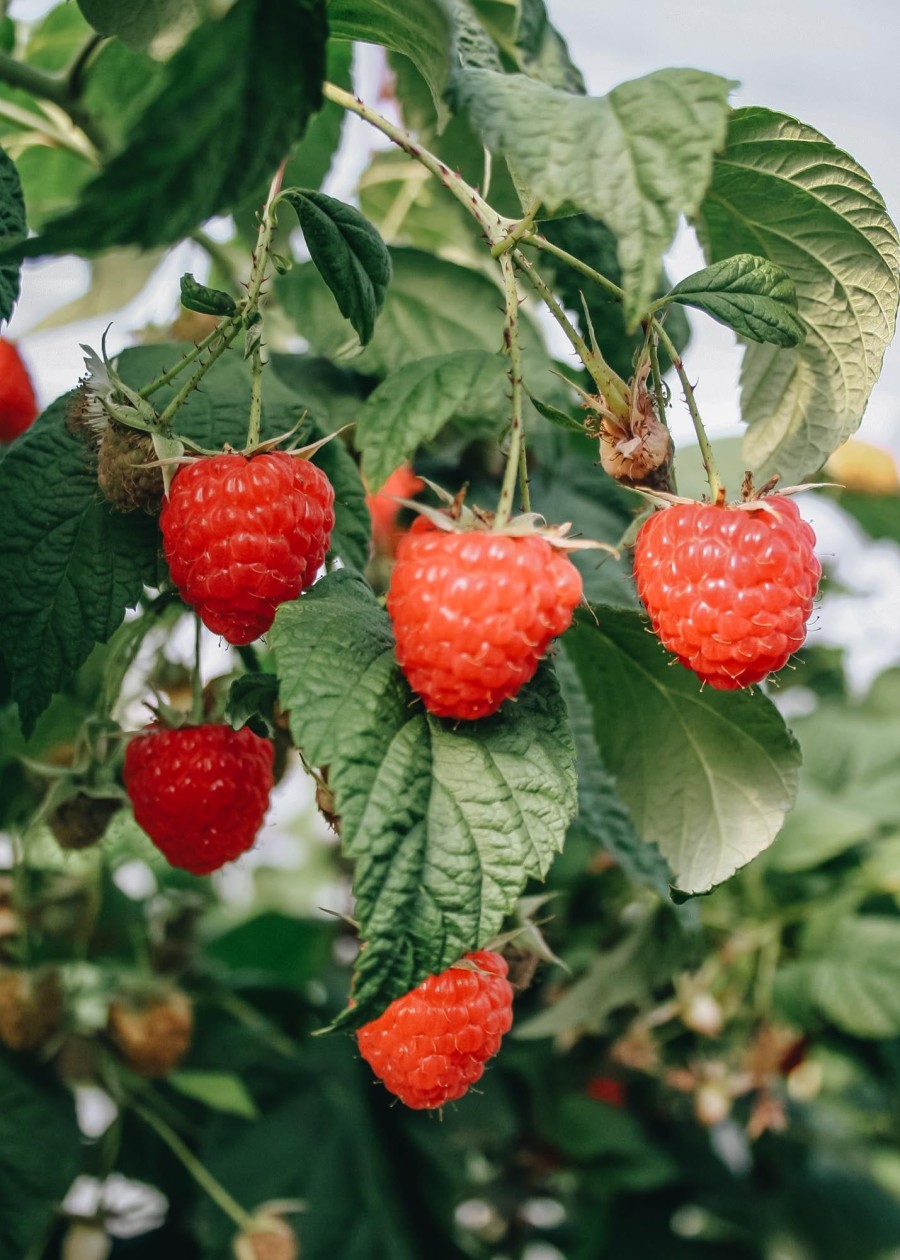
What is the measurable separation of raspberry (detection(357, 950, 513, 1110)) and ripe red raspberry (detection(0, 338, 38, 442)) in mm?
587

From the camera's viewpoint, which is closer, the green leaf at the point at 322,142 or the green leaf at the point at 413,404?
the green leaf at the point at 413,404

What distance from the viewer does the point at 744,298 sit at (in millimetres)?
580

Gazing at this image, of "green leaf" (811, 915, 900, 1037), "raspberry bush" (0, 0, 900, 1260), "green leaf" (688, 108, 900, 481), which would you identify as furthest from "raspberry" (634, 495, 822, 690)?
"green leaf" (811, 915, 900, 1037)

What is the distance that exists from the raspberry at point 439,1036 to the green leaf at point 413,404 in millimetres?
299

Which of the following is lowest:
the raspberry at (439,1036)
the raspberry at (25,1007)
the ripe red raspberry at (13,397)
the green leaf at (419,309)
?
the raspberry at (25,1007)

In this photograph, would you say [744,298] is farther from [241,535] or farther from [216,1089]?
[216,1089]

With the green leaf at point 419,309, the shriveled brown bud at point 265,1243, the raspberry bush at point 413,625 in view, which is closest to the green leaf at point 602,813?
the raspberry bush at point 413,625

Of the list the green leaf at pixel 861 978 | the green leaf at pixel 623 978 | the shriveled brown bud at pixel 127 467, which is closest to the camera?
the shriveled brown bud at pixel 127 467

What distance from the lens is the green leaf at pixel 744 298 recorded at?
0.58m

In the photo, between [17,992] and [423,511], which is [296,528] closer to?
[423,511]

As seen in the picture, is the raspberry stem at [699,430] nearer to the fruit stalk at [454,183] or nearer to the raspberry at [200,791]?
the fruit stalk at [454,183]

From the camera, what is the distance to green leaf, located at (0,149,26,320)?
628mm

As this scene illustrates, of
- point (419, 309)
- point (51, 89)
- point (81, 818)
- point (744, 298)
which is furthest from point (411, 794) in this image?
point (51, 89)

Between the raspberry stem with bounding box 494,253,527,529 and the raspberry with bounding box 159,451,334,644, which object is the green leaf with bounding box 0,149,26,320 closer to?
the raspberry with bounding box 159,451,334,644
